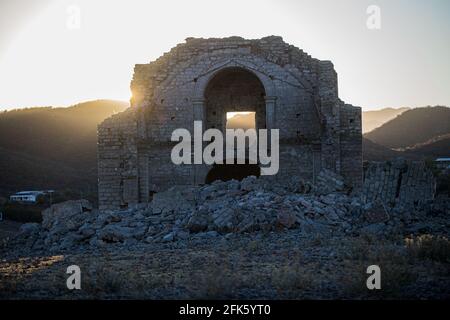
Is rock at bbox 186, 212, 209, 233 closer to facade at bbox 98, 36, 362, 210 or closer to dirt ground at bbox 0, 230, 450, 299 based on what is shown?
dirt ground at bbox 0, 230, 450, 299

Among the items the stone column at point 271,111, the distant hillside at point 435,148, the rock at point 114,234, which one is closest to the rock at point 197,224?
the rock at point 114,234

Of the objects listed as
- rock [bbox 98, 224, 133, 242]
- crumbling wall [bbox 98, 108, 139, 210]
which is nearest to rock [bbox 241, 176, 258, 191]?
rock [bbox 98, 224, 133, 242]

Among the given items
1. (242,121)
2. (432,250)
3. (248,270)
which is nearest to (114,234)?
(248,270)

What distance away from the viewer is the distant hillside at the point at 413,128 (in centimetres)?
5444

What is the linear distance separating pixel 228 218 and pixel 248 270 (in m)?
3.53

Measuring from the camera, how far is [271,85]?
16.4m

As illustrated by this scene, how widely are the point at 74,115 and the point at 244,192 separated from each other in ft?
165

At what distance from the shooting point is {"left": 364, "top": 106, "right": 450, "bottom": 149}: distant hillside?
54.4 metres

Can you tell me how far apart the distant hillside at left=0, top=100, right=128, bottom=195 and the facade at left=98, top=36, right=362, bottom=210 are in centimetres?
2250

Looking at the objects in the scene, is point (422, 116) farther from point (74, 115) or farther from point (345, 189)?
point (345, 189)

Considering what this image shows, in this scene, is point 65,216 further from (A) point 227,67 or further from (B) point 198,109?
(A) point 227,67

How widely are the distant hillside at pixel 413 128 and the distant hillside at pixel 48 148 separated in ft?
98.0

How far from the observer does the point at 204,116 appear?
1694 cm
